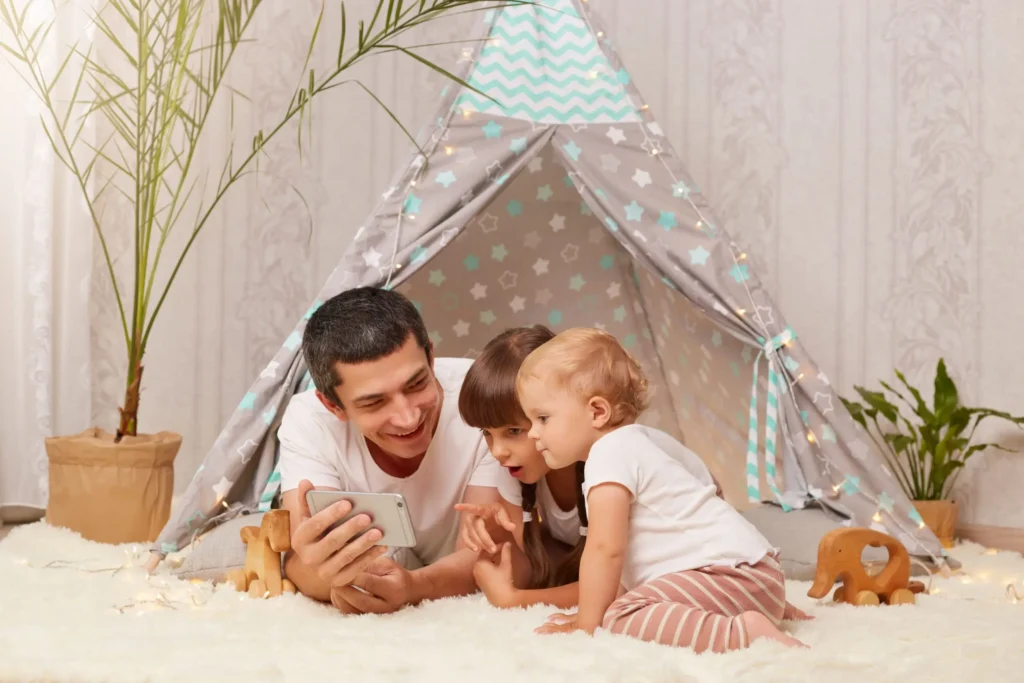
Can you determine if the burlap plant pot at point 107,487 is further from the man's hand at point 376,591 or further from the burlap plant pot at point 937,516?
the burlap plant pot at point 937,516

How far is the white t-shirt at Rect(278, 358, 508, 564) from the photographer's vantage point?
191 cm

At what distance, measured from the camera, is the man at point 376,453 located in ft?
5.77

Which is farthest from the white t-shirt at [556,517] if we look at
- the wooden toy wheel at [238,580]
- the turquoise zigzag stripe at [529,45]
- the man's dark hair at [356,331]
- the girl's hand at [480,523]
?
the turquoise zigzag stripe at [529,45]

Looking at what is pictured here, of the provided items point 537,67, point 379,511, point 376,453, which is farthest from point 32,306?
point 379,511

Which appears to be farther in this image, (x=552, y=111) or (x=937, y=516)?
(x=937, y=516)

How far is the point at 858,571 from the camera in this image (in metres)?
1.86

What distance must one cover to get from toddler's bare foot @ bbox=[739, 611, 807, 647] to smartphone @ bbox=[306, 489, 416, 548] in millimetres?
562

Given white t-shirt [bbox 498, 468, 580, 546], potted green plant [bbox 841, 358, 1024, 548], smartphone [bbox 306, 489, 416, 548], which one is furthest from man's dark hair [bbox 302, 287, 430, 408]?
potted green plant [bbox 841, 358, 1024, 548]

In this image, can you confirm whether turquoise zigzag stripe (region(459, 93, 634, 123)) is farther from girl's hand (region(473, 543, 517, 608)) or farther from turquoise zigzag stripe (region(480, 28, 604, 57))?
girl's hand (region(473, 543, 517, 608))

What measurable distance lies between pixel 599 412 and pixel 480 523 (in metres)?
0.31

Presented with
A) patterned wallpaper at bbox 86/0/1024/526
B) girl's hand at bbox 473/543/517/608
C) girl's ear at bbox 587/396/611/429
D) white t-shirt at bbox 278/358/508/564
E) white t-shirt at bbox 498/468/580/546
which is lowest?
girl's hand at bbox 473/543/517/608

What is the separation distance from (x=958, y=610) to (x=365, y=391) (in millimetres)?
1151

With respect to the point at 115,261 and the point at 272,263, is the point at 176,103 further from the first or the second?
the point at 272,263

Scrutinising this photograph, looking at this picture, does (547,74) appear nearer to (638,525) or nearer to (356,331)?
(356,331)
